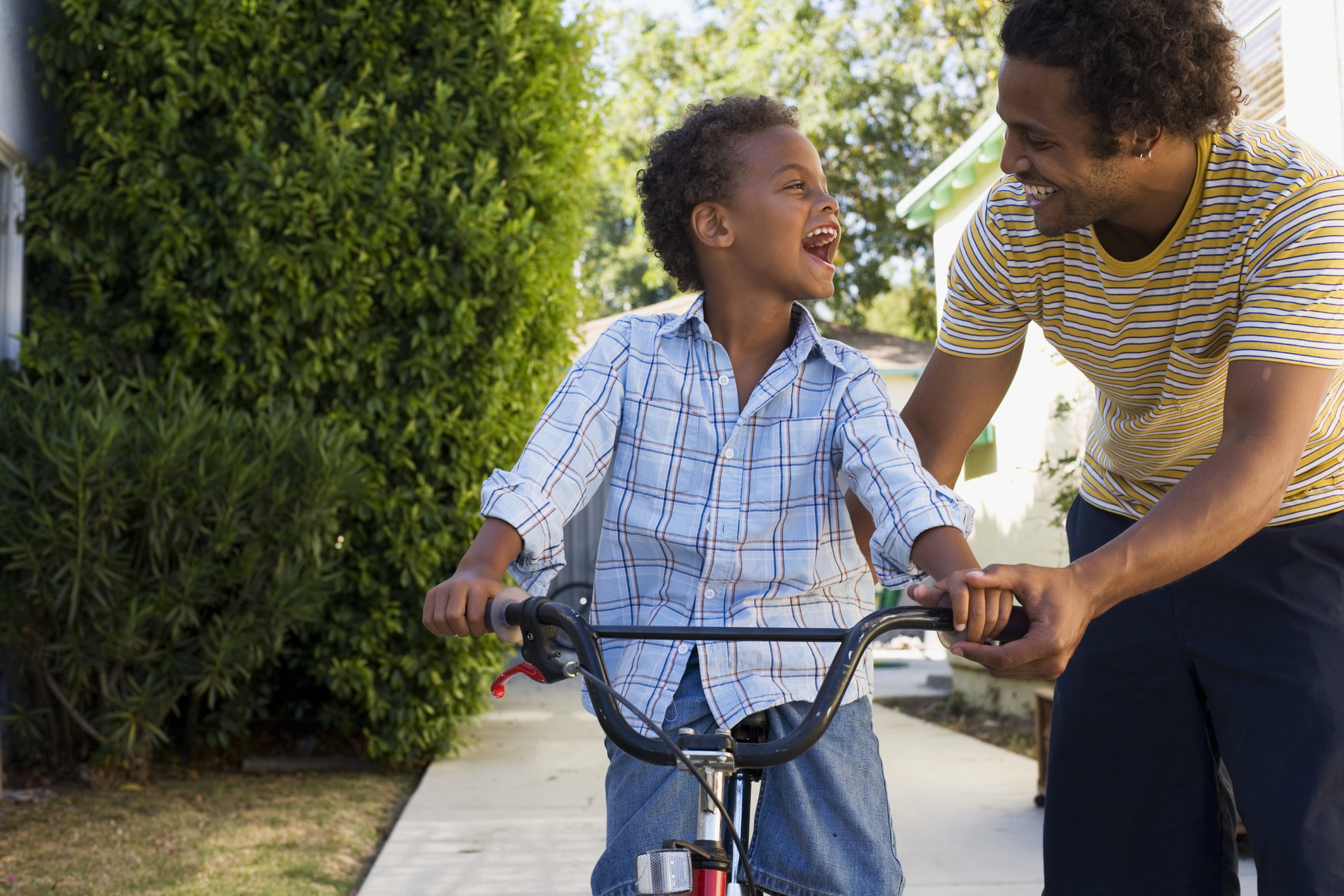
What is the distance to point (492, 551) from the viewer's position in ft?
6.32

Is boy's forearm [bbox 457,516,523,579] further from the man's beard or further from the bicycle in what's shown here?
the man's beard

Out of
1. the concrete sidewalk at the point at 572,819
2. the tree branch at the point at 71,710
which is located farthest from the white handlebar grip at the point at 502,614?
the tree branch at the point at 71,710

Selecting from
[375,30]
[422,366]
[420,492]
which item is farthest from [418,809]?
[375,30]

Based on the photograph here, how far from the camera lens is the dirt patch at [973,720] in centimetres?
730

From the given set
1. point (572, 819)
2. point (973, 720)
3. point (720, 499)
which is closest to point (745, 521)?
point (720, 499)

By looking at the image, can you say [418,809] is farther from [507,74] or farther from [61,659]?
[507,74]

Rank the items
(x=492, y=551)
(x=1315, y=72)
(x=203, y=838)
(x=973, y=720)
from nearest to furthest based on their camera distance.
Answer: (x=492, y=551) → (x=203, y=838) → (x=1315, y=72) → (x=973, y=720)

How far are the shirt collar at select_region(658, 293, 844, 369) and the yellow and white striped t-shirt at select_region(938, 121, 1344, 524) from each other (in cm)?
35

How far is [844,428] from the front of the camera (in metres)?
2.17

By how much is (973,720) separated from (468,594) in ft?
23.1

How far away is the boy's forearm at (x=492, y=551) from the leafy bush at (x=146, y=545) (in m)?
3.45

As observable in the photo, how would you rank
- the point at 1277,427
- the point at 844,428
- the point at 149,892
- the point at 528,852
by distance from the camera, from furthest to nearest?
the point at 528,852 < the point at 149,892 < the point at 844,428 < the point at 1277,427

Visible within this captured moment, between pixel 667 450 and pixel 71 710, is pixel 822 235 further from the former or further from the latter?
pixel 71 710

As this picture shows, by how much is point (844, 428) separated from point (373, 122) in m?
4.30
